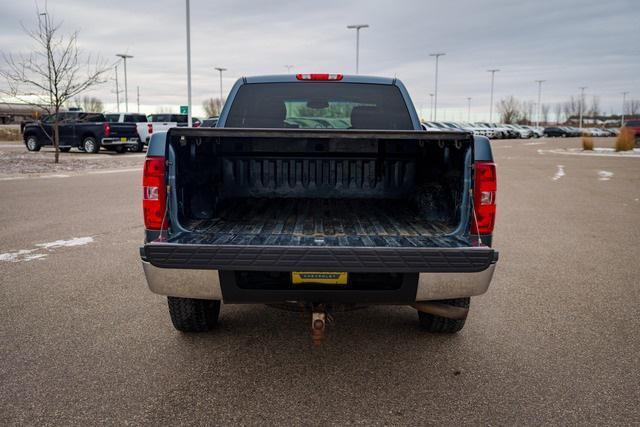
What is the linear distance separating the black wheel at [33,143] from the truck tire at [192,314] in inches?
992

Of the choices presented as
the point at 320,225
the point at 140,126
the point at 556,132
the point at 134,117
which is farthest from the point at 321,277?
the point at 556,132

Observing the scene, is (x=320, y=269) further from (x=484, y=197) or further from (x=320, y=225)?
(x=484, y=197)

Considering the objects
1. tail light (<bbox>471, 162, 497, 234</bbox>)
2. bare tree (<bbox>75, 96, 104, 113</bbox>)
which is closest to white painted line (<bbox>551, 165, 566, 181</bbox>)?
tail light (<bbox>471, 162, 497, 234</bbox>)

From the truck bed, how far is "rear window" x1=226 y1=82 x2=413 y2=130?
79 centimetres

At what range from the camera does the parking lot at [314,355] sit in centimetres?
296

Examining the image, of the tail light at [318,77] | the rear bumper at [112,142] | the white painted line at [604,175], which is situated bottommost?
the white painted line at [604,175]

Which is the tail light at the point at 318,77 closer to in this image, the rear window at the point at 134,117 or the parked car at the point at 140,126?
the parked car at the point at 140,126

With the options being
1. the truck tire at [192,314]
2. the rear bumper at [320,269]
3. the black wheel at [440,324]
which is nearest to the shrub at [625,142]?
the black wheel at [440,324]

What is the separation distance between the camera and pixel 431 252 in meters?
3.02

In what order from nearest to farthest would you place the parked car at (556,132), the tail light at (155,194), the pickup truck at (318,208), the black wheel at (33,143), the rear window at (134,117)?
the pickup truck at (318,208) < the tail light at (155,194) < the black wheel at (33,143) < the rear window at (134,117) < the parked car at (556,132)

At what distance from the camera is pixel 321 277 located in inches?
120

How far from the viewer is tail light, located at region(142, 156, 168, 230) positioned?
3.21m

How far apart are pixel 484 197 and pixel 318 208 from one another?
157cm

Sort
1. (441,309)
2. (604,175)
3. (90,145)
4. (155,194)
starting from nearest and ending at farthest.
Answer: (155,194) → (441,309) → (604,175) → (90,145)
